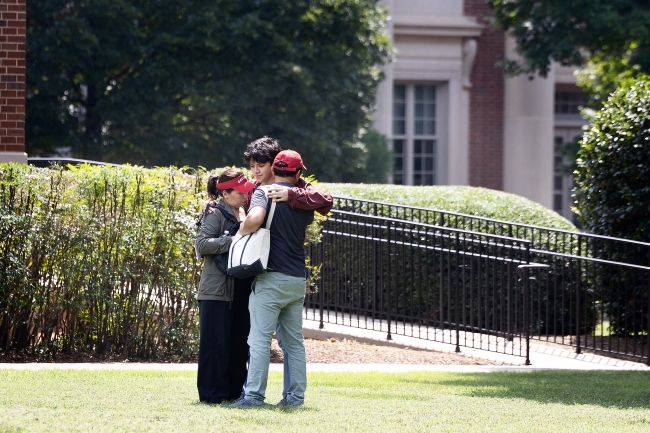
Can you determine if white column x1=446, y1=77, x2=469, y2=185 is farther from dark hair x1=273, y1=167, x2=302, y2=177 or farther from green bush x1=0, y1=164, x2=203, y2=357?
dark hair x1=273, y1=167, x2=302, y2=177

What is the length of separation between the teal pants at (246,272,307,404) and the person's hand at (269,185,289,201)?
45 centimetres

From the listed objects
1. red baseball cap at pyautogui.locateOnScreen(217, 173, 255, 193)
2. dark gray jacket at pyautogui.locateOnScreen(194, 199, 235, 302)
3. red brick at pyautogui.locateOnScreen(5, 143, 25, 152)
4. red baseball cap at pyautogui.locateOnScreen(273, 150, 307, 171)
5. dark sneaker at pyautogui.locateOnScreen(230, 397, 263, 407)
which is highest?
red brick at pyautogui.locateOnScreen(5, 143, 25, 152)

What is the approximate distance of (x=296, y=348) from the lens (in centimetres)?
662

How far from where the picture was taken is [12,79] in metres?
11.2

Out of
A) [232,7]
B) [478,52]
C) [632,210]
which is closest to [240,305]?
[632,210]

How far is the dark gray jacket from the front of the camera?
6566 mm

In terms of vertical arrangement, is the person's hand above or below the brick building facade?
below

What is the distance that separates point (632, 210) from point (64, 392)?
23.7 feet

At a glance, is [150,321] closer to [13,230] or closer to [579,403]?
[13,230]

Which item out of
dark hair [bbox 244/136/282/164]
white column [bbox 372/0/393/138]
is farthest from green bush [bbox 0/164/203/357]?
white column [bbox 372/0/393/138]

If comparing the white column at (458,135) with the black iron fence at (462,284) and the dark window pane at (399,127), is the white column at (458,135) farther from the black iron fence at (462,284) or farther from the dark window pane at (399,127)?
the black iron fence at (462,284)

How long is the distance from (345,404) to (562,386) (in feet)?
7.40

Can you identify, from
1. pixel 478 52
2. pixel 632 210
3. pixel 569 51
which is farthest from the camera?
pixel 478 52

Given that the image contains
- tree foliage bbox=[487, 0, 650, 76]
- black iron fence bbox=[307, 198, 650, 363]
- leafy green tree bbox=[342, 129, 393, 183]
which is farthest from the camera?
leafy green tree bbox=[342, 129, 393, 183]
